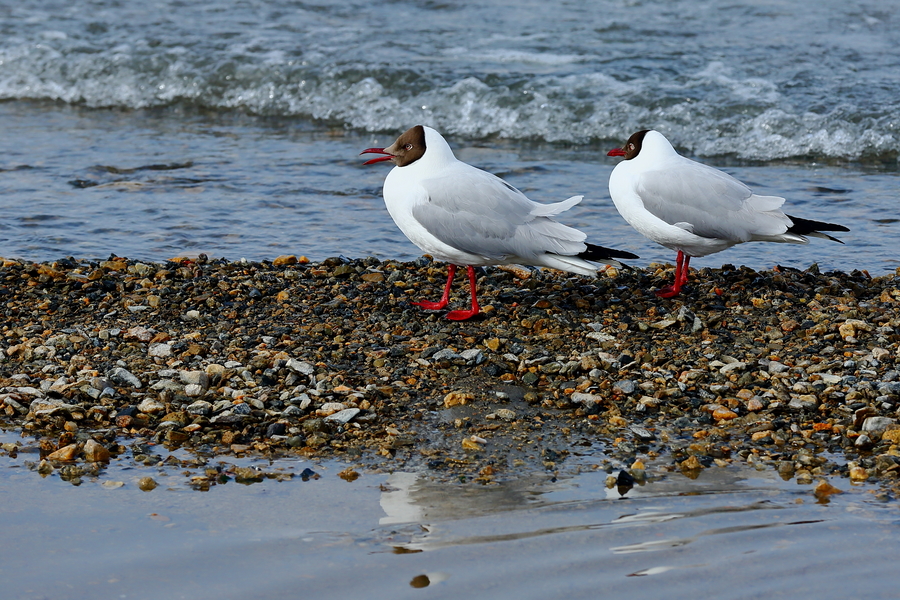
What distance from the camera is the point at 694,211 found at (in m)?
6.34

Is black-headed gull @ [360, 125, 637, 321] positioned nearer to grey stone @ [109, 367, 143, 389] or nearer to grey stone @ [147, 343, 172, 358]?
grey stone @ [147, 343, 172, 358]

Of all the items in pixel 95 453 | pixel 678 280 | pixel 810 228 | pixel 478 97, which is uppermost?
pixel 478 97

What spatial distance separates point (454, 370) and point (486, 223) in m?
1.07

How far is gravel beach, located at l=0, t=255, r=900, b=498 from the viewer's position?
14.4 feet

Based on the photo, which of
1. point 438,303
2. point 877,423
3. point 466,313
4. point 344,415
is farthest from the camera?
point 438,303

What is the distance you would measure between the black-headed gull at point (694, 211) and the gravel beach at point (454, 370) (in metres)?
0.30

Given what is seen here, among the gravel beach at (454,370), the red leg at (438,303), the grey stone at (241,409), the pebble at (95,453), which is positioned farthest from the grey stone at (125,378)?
the red leg at (438,303)

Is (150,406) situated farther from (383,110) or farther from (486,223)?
(383,110)

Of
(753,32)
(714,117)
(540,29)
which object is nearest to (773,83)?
(714,117)

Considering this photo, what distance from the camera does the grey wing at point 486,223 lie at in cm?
596

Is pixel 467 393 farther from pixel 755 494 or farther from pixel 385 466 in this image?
pixel 755 494

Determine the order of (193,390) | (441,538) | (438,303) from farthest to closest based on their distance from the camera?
(438,303)
(193,390)
(441,538)

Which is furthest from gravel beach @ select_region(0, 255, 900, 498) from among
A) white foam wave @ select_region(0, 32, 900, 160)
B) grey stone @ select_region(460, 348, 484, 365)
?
white foam wave @ select_region(0, 32, 900, 160)

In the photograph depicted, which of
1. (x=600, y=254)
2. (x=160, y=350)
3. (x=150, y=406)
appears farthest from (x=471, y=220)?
(x=150, y=406)
